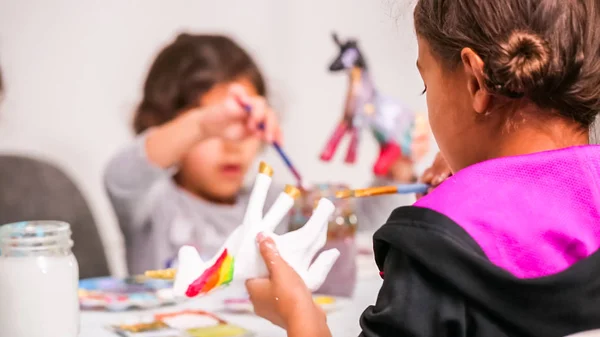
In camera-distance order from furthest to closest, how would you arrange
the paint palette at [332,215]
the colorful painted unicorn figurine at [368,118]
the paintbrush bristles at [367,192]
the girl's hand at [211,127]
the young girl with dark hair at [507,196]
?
the colorful painted unicorn figurine at [368,118], the girl's hand at [211,127], the paint palette at [332,215], the paintbrush bristles at [367,192], the young girl with dark hair at [507,196]

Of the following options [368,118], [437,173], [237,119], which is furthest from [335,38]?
[437,173]

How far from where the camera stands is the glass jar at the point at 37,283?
0.61 meters

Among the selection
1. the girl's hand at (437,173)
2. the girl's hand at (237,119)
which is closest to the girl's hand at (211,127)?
the girl's hand at (237,119)

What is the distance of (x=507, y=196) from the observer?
18.6 inches

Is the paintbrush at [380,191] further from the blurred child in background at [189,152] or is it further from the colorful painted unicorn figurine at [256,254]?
the blurred child in background at [189,152]

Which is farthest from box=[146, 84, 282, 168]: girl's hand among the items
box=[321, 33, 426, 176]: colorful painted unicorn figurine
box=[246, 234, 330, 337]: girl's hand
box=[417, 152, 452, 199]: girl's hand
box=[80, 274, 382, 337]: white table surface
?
box=[246, 234, 330, 337]: girl's hand

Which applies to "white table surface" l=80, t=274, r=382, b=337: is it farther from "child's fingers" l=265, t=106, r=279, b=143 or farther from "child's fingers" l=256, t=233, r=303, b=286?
"child's fingers" l=265, t=106, r=279, b=143

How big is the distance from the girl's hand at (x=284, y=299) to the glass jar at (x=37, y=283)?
0.59 feet

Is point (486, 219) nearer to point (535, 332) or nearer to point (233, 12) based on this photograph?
point (535, 332)

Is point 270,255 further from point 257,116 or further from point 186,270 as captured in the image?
point 257,116

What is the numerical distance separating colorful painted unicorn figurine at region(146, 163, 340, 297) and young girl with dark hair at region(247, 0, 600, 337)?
79 millimetres

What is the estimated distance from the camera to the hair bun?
0.49m

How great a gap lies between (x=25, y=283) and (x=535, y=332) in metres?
0.45

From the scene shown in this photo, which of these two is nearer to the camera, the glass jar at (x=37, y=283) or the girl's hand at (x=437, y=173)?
the glass jar at (x=37, y=283)
